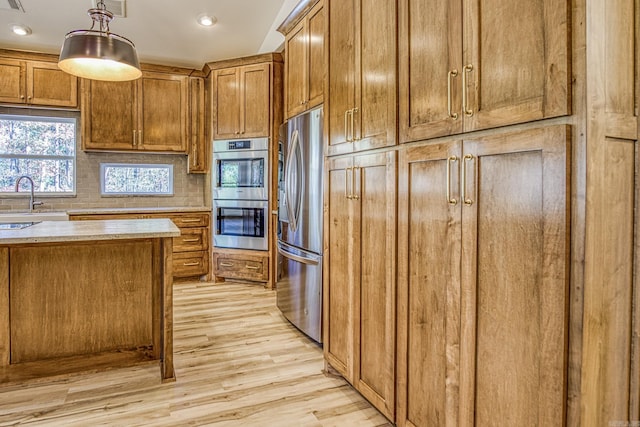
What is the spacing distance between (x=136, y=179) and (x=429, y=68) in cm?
455

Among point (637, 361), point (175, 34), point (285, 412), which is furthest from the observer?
point (175, 34)

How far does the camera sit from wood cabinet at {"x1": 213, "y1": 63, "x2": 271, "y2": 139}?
4473mm

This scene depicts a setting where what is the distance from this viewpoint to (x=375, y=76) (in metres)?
1.88

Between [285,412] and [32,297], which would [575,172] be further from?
[32,297]

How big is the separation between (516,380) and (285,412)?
1.27m

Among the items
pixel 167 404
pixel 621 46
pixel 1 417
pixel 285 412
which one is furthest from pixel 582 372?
pixel 1 417

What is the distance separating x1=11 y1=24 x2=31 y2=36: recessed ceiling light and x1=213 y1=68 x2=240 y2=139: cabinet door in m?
1.93

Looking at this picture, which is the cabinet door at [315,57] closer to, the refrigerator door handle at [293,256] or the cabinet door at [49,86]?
the refrigerator door handle at [293,256]

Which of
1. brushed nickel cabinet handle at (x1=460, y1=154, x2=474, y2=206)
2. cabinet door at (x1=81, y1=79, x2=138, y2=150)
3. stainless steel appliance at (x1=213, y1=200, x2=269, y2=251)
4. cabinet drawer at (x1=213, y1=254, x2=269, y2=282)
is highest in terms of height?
cabinet door at (x1=81, y1=79, x2=138, y2=150)

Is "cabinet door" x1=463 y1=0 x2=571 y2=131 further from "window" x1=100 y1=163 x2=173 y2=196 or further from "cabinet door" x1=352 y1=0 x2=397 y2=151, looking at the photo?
"window" x1=100 y1=163 x2=173 y2=196

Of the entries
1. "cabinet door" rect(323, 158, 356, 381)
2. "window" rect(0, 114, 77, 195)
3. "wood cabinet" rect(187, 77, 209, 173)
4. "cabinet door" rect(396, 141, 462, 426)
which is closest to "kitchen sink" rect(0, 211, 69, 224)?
"window" rect(0, 114, 77, 195)

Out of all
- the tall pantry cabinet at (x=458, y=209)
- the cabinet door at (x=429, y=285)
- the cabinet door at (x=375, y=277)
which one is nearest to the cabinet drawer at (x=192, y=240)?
the tall pantry cabinet at (x=458, y=209)

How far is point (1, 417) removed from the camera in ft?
6.43

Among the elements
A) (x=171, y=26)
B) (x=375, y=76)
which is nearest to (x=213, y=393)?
(x=375, y=76)
